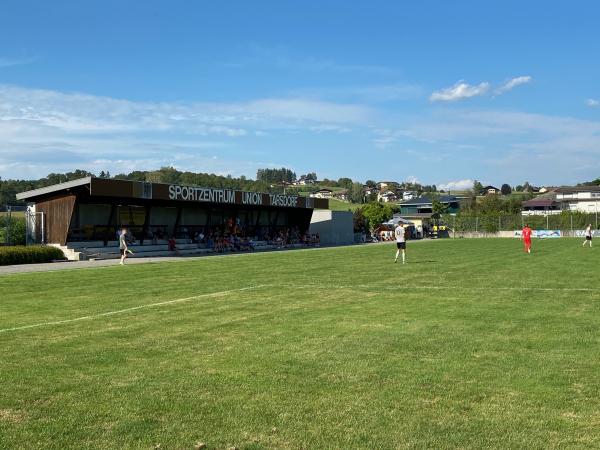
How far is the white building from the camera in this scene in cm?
13162

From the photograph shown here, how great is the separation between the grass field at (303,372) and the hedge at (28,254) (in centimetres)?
1832

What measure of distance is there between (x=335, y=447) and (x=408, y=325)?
559 cm

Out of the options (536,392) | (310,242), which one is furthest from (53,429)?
(310,242)

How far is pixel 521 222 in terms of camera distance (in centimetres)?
8550

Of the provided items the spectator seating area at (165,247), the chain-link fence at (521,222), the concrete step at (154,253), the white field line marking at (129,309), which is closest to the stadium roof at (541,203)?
the chain-link fence at (521,222)

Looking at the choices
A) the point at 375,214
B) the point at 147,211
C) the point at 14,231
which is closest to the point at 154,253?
the point at 147,211

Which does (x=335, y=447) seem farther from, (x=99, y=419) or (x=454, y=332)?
(x=454, y=332)

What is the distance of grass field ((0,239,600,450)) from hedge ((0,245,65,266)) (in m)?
18.3

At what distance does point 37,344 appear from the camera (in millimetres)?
8836

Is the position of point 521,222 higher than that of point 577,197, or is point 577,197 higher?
point 577,197

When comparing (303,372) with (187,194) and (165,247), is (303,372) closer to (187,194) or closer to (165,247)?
(165,247)

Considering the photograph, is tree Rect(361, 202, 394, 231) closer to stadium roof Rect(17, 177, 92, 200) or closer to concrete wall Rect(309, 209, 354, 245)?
concrete wall Rect(309, 209, 354, 245)

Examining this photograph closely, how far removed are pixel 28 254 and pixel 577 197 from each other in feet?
420

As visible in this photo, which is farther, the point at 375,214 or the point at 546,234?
the point at 375,214
